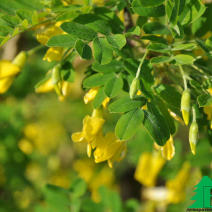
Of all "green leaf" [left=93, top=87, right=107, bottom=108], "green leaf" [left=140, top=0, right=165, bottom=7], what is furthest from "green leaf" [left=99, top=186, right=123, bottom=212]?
"green leaf" [left=140, top=0, right=165, bottom=7]

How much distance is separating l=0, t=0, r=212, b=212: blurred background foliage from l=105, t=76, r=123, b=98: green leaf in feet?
0.97

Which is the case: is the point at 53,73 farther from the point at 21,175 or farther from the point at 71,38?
the point at 21,175

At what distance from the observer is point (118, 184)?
2.66 meters

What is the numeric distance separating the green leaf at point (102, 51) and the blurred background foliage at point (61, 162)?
324 mm

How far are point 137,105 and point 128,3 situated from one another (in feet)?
0.78

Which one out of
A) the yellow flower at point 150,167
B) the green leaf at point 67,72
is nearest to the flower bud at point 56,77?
the green leaf at point 67,72

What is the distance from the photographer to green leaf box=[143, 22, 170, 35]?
2.53 feet

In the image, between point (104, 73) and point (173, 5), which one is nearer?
point (173, 5)

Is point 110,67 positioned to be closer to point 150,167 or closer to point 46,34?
point 46,34

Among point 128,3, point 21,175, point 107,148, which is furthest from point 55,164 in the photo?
point 128,3

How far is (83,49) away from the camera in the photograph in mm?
736

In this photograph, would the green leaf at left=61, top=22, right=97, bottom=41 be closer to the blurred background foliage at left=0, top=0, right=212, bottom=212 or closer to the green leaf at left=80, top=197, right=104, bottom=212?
the blurred background foliage at left=0, top=0, right=212, bottom=212

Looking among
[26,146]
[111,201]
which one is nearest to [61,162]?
[26,146]

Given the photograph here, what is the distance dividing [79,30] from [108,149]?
0.29m
